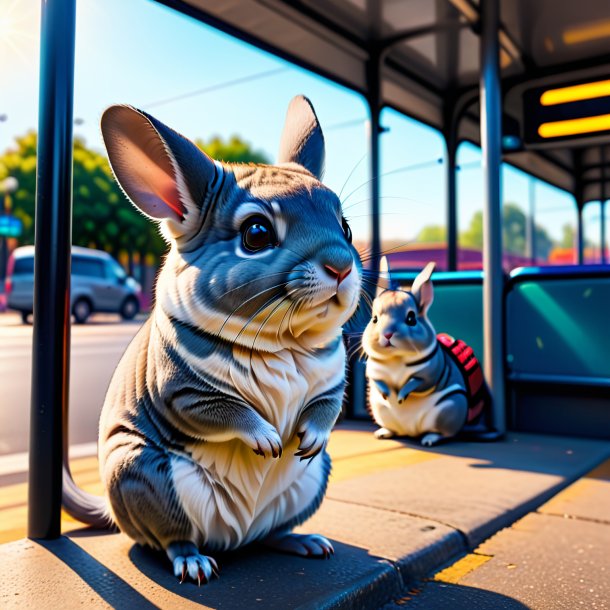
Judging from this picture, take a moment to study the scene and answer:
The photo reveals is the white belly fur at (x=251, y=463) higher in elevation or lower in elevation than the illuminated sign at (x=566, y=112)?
lower

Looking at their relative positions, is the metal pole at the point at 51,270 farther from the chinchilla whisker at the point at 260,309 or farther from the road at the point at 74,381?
the road at the point at 74,381

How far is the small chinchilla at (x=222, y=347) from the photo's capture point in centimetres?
171

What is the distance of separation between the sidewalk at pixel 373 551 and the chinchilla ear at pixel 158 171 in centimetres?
101

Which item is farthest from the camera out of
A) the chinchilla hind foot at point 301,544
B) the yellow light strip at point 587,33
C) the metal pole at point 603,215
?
the metal pole at point 603,215

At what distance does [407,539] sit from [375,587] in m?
0.42

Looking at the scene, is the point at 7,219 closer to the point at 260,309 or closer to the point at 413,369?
the point at 413,369

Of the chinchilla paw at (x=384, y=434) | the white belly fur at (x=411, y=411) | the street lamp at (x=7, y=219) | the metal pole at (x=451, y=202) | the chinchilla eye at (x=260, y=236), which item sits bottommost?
the chinchilla paw at (x=384, y=434)

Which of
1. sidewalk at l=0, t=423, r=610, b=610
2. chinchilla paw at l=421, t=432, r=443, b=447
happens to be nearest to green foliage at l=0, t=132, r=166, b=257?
chinchilla paw at l=421, t=432, r=443, b=447

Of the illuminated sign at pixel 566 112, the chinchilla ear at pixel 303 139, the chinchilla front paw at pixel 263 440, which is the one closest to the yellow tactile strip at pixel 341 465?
the chinchilla front paw at pixel 263 440

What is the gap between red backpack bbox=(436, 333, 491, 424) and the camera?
4715mm

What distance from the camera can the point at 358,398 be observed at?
5.66 metres

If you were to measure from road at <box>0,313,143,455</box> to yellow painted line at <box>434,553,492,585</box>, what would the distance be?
3.37 metres

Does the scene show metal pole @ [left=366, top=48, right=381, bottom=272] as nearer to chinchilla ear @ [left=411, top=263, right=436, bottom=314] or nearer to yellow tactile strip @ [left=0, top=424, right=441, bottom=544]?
chinchilla ear @ [left=411, top=263, right=436, bottom=314]

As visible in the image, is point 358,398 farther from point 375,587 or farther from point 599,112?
point 375,587
